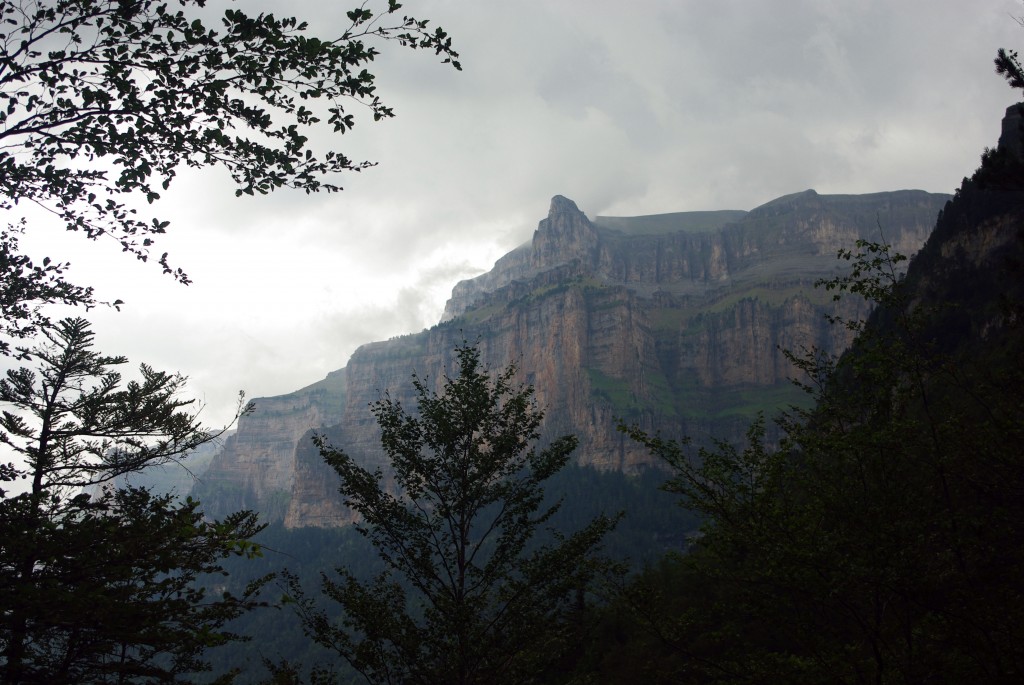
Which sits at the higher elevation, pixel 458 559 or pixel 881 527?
pixel 881 527

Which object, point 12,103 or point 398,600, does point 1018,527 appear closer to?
point 398,600

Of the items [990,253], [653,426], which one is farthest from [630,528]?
[990,253]

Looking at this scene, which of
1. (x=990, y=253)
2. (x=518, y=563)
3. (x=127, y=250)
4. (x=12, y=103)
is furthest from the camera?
(x=990, y=253)

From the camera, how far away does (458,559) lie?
14609 millimetres

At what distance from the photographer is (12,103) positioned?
730 centimetres

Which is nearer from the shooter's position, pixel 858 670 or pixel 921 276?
pixel 858 670

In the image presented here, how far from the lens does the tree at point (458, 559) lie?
44.1 feet

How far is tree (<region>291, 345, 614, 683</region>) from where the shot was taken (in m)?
13.5

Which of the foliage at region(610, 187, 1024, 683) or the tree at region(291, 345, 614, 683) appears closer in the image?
the foliage at region(610, 187, 1024, 683)

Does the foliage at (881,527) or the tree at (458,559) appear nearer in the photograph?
the foliage at (881,527)

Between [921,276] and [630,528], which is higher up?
[921,276]

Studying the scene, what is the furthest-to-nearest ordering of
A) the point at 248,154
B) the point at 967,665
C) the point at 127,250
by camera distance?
the point at 967,665, the point at 127,250, the point at 248,154

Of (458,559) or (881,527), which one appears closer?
(881,527)

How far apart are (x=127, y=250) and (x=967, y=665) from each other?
12.9 metres
